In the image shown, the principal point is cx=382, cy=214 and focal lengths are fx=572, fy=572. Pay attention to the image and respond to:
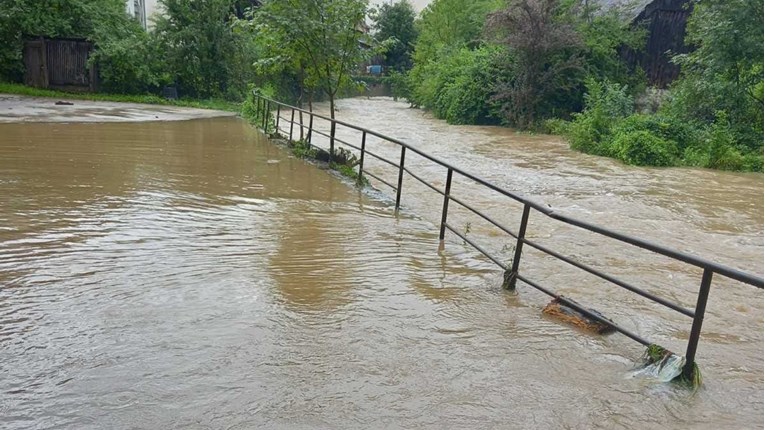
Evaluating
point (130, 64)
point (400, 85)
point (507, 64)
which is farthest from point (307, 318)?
point (400, 85)

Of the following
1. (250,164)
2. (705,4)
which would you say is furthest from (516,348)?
(705,4)

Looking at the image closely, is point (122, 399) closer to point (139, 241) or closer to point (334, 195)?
point (139, 241)

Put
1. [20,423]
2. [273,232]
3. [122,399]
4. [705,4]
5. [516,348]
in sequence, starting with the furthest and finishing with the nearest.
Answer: [705,4]
[273,232]
[516,348]
[122,399]
[20,423]

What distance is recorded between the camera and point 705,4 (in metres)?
17.2

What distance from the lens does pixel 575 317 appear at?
4754mm

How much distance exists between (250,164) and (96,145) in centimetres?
349

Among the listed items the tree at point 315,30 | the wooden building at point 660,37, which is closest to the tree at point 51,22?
the tree at point 315,30

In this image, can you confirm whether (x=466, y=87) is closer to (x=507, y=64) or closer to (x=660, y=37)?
(x=507, y=64)

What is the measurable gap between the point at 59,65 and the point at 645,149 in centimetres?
2386

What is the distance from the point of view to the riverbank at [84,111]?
1650cm

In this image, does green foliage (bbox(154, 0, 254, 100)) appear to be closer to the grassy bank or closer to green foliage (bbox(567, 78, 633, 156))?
the grassy bank

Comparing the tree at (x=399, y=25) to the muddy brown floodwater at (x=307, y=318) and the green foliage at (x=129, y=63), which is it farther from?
the muddy brown floodwater at (x=307, y=318)

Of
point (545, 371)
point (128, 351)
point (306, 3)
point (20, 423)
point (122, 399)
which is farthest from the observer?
point (306, 3)

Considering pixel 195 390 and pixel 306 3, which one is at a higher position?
pixel 306 3
